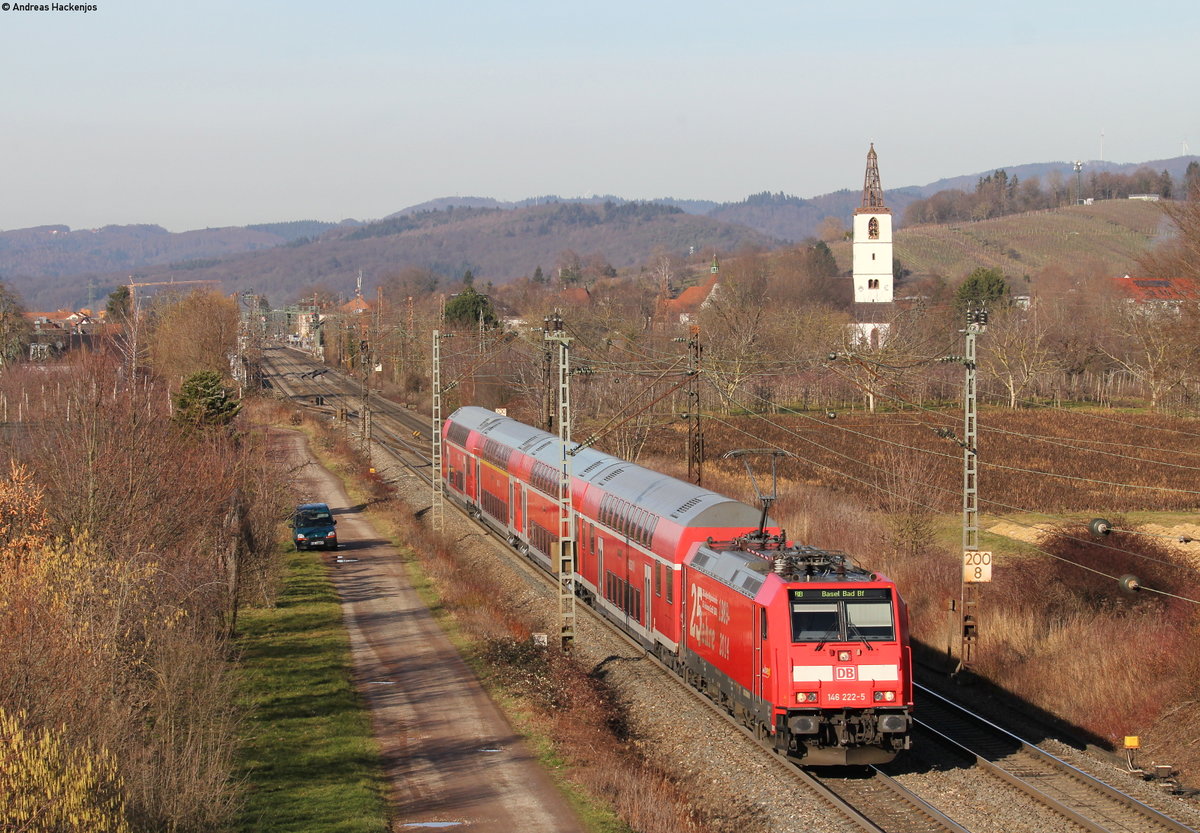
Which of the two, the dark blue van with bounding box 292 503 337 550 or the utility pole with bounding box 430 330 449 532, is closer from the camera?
the dark blue van with bounding box 292 503 337 550

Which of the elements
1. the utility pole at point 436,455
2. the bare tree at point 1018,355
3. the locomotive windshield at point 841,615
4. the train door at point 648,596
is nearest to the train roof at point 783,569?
the locomotive windshield at point 841,615

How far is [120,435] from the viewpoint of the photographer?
26172mm

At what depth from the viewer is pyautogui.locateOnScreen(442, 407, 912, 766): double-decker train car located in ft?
58.9

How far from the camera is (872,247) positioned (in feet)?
502

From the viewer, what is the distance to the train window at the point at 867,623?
1805cm

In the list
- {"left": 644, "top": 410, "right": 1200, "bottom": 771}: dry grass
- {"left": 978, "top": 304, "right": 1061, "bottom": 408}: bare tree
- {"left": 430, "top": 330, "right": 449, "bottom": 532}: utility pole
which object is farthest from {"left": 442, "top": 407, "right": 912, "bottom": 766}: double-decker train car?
{"left": 978, "top": 304, "right": 1061, "bottom": 408}: bare tree

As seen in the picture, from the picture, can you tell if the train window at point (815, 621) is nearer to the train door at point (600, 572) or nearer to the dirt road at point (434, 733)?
the dirt road at point (434, 733)

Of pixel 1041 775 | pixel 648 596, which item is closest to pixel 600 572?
pixel 648 596

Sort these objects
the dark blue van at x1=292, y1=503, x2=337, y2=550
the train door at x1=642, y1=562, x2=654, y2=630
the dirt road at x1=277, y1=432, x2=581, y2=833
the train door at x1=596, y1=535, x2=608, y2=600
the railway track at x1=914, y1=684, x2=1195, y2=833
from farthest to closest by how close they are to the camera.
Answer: the dark blue van at x1=292, y1=503, x2=337, y2=550, the train door at x1=596, y1=535, x2=608, y2=600, the train door at x1=642, y1=562, x2=654, y2=630, the railway track at x1=914, y1=684, x2=1195, y2=833, the dirt road at x1=277, y1=432, x2=581, y2=833

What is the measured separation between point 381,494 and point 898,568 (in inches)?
1187

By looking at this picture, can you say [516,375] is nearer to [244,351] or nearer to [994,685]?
[244,351]

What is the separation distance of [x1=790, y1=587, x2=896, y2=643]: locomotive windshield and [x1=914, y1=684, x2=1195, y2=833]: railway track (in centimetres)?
343

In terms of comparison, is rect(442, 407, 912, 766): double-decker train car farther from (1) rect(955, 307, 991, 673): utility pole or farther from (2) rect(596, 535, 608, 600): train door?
(1) rect(955, 307, 991, 673): utility pole

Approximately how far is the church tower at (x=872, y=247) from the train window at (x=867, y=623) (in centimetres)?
13655
